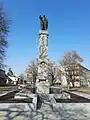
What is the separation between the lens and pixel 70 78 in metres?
53.4

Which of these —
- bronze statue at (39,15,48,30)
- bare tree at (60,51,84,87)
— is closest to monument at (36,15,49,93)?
bronze statue at (39,15,48,30)

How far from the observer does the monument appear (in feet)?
63.0

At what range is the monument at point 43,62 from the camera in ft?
63.0

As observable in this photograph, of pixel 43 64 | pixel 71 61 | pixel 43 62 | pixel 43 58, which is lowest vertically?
pixel 43 64

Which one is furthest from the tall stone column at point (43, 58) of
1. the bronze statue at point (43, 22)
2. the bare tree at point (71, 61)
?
the bare tree at point (71, 61)

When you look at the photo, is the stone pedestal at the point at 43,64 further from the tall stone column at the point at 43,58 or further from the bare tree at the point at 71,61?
the bare tree at the point at 71,61

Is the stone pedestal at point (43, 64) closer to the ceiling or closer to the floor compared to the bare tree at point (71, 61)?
closer to the floor

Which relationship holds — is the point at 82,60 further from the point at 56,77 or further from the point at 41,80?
the point at 41,80

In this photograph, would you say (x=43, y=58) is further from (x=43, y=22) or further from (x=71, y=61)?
(x=71, y=61)

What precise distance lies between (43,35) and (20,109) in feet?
37.4

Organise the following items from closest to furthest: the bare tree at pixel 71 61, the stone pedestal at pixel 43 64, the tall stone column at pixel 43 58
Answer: the stone pedestal at pixel 43 64 < the tall stone column at pixel 43 58 < the bare tree at pixel 71 61

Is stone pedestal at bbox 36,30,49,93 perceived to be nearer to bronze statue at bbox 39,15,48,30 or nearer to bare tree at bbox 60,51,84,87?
bronze statue at bbox 39,15,48,30

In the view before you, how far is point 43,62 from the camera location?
1986cm

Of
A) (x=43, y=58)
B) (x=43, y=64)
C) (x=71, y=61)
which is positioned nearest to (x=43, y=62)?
(x=43, y=64)
